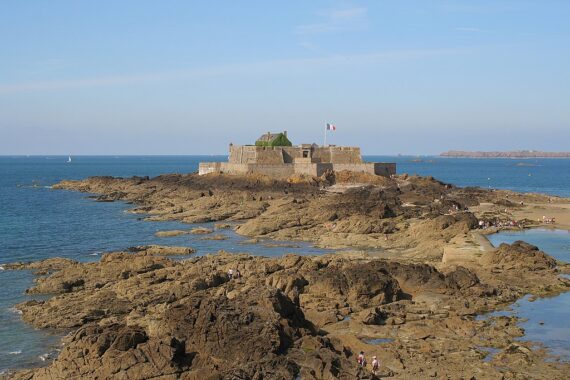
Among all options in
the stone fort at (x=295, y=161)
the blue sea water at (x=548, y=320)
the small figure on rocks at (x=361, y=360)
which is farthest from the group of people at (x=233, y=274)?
the stone fort at (x=295, y=161)

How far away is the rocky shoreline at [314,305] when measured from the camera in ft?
53.1

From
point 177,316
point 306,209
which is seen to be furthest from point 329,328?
point 306,209

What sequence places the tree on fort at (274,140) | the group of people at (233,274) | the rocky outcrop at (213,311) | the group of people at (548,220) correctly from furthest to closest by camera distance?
the tree on fort at (274,140), the group of people at (548,220), the group of people at (233,274), the rocky outcrop at (213,311)

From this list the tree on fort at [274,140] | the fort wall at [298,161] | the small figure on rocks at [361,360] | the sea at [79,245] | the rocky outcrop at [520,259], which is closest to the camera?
the small figure on rocks at [361,360]

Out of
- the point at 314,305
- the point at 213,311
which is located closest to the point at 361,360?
the point at 213,311

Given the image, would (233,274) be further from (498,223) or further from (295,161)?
(295,161)

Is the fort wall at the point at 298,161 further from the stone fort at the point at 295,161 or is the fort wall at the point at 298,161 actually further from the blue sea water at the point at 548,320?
the blue sea water at the point at 548,320

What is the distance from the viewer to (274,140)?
253ft

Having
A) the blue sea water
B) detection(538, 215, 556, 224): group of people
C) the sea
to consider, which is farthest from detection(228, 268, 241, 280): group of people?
detection(538, 215, 556, 224): group of people

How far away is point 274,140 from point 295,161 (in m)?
6.69

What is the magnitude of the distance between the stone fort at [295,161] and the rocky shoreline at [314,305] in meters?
20.9

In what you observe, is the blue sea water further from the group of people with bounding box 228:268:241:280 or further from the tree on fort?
the tree on fort

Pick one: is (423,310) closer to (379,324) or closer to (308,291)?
(379,324)

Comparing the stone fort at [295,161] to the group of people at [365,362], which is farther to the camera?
the stone fort at [295,161]
